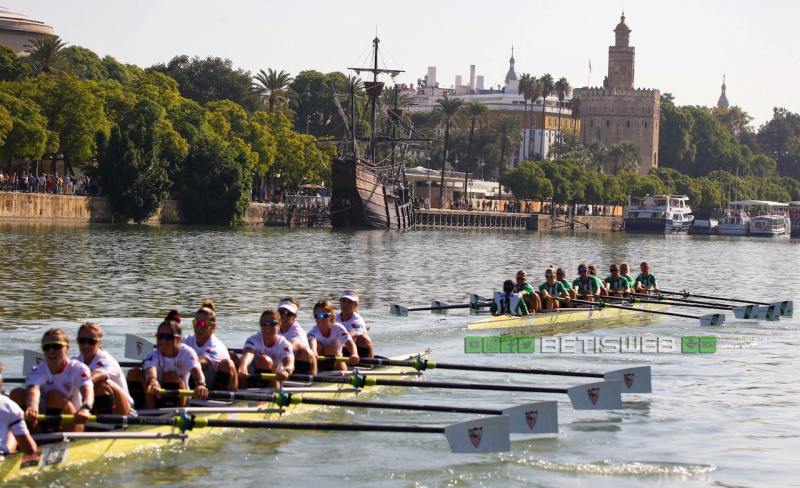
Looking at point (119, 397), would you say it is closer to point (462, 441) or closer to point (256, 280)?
point (462, 441)

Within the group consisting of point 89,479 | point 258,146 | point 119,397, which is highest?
point 258,146

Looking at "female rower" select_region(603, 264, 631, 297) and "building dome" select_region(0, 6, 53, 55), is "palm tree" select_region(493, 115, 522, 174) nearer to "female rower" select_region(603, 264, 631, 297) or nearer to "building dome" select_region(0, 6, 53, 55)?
"building dome" select_region(0, 6, 53, 55)

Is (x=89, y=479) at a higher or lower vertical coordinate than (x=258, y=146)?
lower

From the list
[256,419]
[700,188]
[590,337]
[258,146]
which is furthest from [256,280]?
[700,188]

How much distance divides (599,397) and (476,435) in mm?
3574

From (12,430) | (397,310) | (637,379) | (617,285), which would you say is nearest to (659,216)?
(617,285)

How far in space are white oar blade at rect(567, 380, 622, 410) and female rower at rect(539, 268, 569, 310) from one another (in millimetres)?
11494

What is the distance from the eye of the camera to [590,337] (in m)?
28.5

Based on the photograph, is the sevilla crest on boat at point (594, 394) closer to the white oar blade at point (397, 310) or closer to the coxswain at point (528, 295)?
the coxswain at point (528, 295)

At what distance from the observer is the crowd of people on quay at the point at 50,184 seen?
239ft

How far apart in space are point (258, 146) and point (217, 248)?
40.2 meters

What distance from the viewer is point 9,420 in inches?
486

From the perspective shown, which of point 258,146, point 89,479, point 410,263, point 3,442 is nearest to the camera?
point 3,442

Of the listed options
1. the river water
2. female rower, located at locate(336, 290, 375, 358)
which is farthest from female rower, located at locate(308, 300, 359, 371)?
the river water
